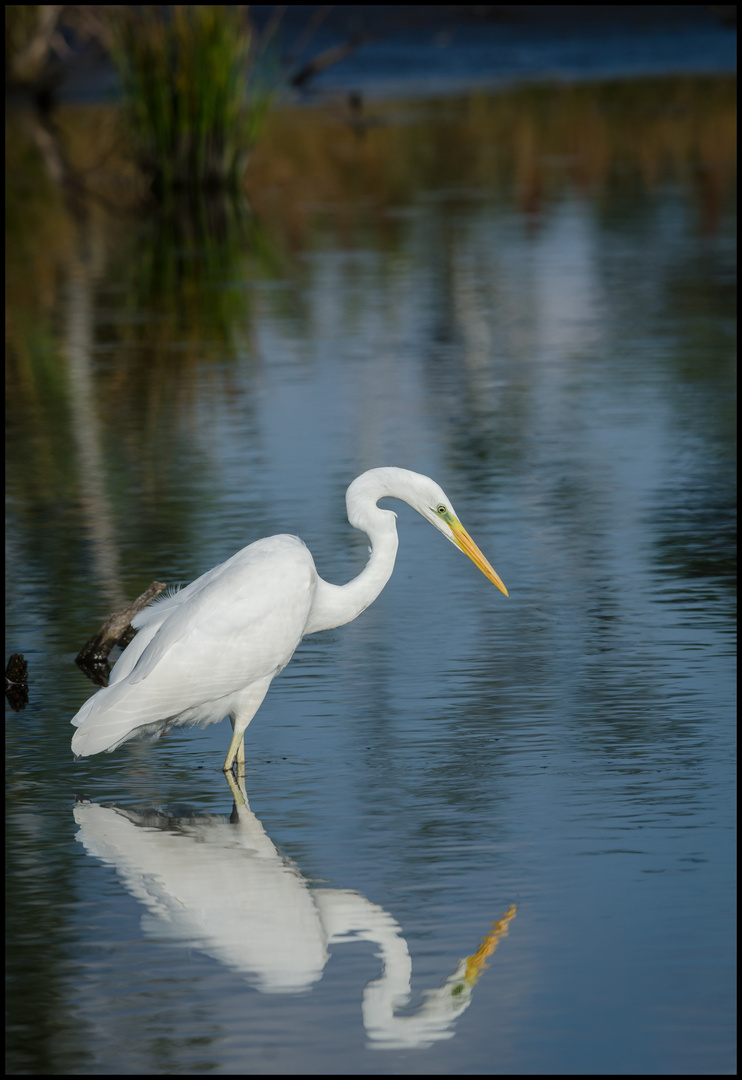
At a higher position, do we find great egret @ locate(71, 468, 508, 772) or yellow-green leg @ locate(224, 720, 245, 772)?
great egret @ locate(71, 468, 508, 772)

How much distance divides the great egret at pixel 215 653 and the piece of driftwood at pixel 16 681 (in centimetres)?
71

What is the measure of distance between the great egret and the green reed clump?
14.6 meters

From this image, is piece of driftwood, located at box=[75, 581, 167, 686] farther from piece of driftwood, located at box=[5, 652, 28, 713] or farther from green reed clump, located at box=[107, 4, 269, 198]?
green reed clump, located at box=[107, 4, 269, 198]

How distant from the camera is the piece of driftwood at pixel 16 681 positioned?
6.37m

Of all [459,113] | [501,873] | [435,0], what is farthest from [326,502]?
[435,0]

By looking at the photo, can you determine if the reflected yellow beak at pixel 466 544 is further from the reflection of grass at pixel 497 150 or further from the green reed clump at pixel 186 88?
the green reed clump at pixel 186 88

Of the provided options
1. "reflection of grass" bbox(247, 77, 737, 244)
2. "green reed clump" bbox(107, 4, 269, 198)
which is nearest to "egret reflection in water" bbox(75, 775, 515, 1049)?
"reflection of grass" bbox(247, 77, 737, 244)

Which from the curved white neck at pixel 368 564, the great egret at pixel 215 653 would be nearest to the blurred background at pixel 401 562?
the great egret at pixel 215 653

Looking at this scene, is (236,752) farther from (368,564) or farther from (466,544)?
(466,544)

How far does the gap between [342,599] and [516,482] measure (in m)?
3.29

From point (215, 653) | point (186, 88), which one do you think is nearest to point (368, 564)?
point (215, 653)

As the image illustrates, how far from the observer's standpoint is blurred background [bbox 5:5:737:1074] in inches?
169

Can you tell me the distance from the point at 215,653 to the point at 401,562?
2586 millimetres

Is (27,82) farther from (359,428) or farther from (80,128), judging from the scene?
(359,428)
